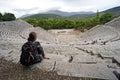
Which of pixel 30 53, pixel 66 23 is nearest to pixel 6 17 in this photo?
pixel 66 23

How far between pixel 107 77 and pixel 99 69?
48cm

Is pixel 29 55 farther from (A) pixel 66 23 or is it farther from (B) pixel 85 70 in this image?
(A) pixel 66 23

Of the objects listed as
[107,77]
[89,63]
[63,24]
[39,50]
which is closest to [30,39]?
[39,50]

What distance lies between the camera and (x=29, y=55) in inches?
206

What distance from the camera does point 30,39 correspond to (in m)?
5.46

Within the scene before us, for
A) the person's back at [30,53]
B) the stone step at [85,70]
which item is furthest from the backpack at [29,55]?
the stone step at [85,70]

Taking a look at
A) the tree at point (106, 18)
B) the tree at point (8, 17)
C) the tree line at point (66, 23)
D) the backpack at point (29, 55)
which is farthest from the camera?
the tree line at point (66, 23)

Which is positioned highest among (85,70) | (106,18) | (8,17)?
(85,70)

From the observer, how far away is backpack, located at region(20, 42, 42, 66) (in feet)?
17.1

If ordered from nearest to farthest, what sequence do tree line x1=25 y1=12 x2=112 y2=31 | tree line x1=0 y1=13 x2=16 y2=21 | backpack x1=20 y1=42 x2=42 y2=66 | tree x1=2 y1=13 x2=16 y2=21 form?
backpack x1=20 y1=42 x2=42 y2=66, tree line x1=0 y1=13 x2=16 y2=21, tree x1=2 y1=13 x2=16 y2=21, tree line x1=25 y1=12 x2=112 y2=31

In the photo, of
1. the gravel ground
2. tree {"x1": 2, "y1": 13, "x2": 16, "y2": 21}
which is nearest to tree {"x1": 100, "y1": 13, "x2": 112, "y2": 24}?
tree {"x1": 2, "y1": 13, "x2": 16, "y2": 21}

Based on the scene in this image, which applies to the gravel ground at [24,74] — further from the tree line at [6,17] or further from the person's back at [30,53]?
the tree line at [6,17]

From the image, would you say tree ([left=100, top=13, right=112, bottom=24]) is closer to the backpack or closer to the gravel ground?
the backpack

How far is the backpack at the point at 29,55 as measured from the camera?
17.1 feet
